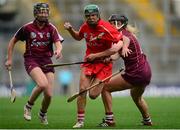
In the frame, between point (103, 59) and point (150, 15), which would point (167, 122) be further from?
point (150, 15)

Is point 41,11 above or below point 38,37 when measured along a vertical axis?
above

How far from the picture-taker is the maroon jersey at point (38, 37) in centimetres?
1505

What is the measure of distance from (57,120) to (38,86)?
78.9 inches

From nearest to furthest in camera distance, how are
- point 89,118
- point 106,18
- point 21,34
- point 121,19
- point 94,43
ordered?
point 94,43
point 121,19
point 21,34
point 89,118
point 106,18

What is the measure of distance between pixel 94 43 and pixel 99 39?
132 millimetres

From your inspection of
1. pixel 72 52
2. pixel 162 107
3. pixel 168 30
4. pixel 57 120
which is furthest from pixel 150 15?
pixel 57 120

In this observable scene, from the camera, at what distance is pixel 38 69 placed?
15.0 m

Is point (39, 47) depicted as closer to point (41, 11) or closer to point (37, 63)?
point (37, 63)

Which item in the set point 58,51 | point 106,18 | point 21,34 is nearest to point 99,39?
point 58,51

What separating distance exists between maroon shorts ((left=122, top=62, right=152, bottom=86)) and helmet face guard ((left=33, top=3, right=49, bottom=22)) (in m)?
1.87

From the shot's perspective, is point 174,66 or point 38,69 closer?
point 38,69

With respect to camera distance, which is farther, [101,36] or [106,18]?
[106,18]

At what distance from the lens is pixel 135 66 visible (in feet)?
48.7

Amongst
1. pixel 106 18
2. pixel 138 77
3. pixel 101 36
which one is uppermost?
pixel 101 36
